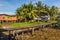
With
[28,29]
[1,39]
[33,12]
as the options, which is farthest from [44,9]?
[1,39]

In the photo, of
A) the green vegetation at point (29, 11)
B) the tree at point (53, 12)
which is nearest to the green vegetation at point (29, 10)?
the green vegetation at point (29, 11)

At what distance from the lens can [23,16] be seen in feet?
172

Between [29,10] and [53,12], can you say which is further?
[53,12]

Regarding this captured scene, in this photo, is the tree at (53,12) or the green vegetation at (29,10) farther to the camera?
the tree at (53,12)

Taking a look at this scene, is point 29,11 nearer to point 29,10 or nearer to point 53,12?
point 29,10

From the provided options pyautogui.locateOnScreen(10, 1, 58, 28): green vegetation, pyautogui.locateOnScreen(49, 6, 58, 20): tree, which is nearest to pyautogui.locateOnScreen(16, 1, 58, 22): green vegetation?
pyautogui.locateOnScreen(10, 1, 58, 28): green vegetation

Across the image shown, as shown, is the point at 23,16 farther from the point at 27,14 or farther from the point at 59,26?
the point at 59,26

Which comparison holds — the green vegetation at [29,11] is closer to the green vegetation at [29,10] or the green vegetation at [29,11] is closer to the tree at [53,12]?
the green vegetation at [29,10]

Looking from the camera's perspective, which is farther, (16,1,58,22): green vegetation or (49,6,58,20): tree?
(49,6,58,20): tree

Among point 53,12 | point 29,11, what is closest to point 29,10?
point 29,11

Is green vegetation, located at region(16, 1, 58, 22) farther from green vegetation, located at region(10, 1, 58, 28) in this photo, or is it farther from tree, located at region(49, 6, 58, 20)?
tree, located at region(49, 6, 58, 20)

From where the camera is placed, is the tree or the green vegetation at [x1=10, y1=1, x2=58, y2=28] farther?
the tree

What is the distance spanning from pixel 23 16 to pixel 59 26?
97.1 ft

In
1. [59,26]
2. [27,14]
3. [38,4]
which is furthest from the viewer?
[38,4]
